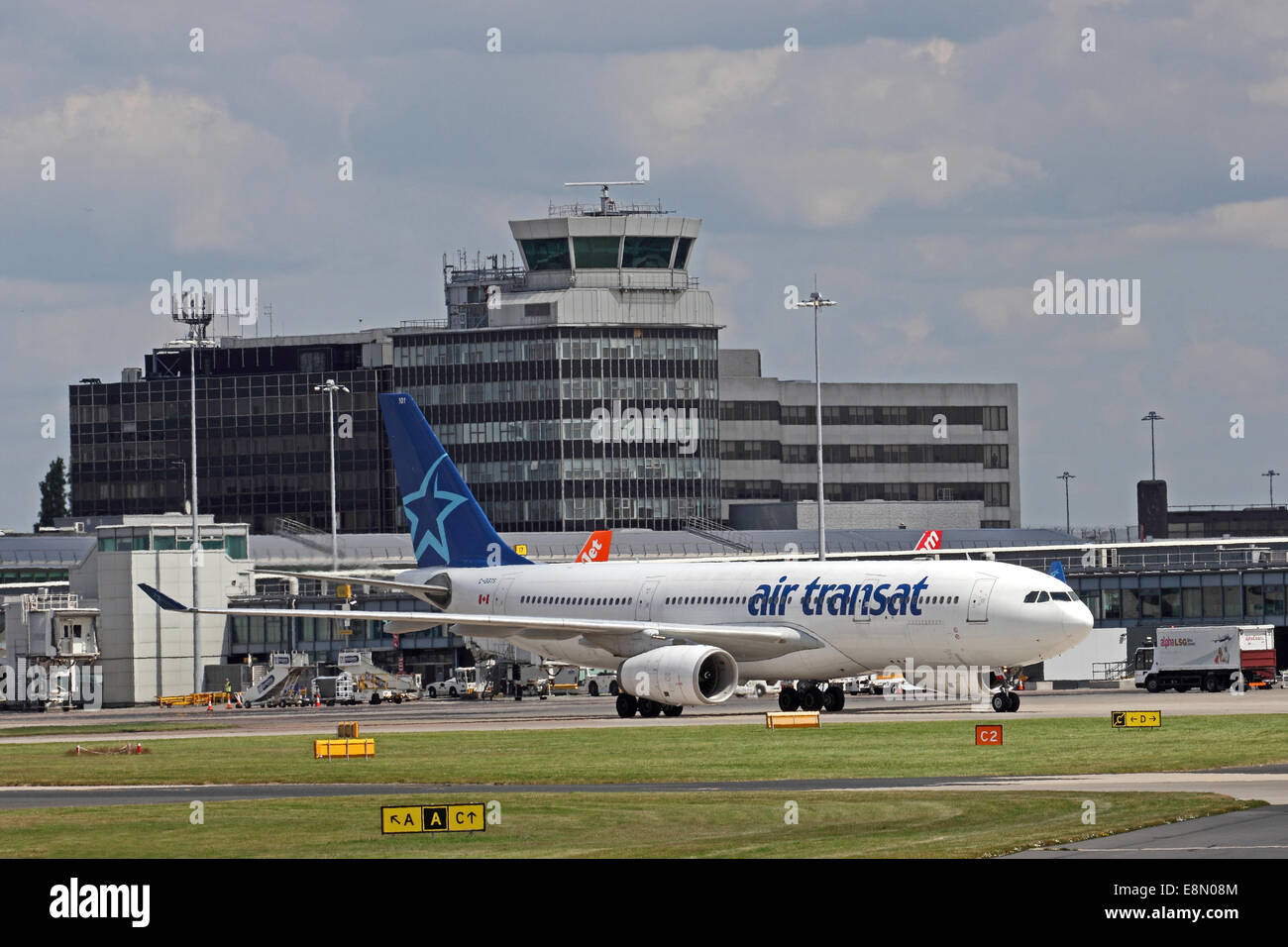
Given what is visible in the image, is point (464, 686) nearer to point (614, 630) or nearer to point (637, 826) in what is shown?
point (614, 630)

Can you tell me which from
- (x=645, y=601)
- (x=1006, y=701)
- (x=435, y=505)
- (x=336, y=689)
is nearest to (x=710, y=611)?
(x=645, y=601)

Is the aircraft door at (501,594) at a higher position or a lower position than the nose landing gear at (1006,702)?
higher

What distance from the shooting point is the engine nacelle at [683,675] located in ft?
220

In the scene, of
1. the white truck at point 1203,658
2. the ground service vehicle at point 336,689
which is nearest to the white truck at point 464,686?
the ground service vehicle at point 336,689

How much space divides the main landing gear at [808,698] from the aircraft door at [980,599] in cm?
866

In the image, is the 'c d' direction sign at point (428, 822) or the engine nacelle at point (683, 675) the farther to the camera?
the engine nacelle at point (683, 675)

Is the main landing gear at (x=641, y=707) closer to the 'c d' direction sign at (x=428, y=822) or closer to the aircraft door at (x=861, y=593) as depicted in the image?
the aircraft door at (x=861, y=593)

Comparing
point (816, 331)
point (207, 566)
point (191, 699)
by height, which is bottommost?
point (191, 699)
